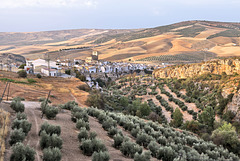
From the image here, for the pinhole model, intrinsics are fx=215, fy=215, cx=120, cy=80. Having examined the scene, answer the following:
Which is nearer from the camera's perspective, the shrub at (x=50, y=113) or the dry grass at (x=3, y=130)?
the dry grass at (x=3, y=130)

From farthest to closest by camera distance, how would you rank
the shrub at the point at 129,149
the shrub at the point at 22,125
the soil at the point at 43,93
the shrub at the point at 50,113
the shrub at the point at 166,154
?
the soil at the point at 43,93, the shrub at the point at 50,113, the shrub at the point at 166,154, the shrub at the point at 129,149, the shrub at the point at 22,125

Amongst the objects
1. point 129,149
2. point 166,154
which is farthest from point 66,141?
point 166,154

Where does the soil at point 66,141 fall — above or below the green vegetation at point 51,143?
below

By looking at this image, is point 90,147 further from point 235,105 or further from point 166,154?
point 235,105

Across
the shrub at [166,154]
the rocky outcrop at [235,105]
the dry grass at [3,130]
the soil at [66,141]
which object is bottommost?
Answer: the rocky outcrop at [235,105]

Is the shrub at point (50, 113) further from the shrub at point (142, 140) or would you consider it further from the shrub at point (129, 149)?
the shrub at point (142, 140)

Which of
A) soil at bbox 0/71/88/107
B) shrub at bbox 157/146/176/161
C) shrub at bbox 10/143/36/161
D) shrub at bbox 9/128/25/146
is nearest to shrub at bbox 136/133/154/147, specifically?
shrub at bbox 157/146/176/161

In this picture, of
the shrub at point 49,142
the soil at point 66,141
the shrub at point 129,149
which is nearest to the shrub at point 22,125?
the soil at point 66,141

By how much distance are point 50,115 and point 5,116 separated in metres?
2.16

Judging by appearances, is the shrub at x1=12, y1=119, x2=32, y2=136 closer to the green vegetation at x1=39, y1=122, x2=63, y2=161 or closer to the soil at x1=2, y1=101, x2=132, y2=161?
the soil at x1=2, y1=101, x2=132, y2=161

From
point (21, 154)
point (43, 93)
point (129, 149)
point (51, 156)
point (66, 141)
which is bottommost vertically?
point (43, 93)

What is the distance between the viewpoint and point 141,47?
166 metres

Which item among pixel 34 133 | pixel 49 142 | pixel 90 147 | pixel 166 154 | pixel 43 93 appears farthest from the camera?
pixel 43 93

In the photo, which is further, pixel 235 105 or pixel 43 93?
pixel 235 105
